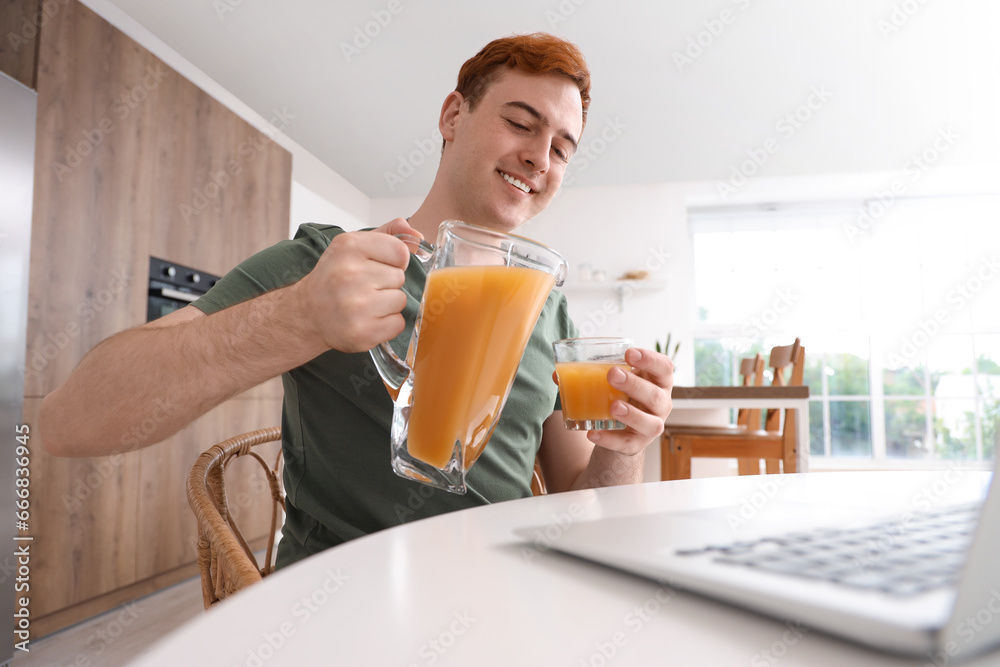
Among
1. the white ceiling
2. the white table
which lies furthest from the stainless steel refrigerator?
the white table

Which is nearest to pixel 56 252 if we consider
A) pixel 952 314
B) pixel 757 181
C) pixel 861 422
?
pixel 757 181

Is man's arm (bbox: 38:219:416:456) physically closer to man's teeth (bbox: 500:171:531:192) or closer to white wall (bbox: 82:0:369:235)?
man's teeth (bbox: 500:171:531:192)

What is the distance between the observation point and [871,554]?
0.87 feet

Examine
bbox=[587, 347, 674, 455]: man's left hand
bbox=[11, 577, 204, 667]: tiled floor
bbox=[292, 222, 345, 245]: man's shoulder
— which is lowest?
bbox=[11, 577, 204, 667]: tiled floor

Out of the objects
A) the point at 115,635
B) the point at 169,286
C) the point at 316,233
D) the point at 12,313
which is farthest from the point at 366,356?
the point at 169,286

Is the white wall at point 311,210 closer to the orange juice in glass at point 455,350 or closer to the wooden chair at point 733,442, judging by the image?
the wooden chair at point 733,442

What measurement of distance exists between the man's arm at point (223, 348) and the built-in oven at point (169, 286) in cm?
227

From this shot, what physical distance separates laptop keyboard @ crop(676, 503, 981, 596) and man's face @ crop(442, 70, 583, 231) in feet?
3.58

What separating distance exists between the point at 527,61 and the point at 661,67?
307 cm

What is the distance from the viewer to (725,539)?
0.32 m

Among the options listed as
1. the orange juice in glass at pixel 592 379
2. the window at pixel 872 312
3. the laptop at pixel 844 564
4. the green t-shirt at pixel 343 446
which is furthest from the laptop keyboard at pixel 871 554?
the window at pixel 872 312

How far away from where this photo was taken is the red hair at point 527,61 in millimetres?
1292

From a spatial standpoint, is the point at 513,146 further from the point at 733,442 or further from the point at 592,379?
the point at 733,442

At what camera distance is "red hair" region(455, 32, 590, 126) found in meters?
1.29
